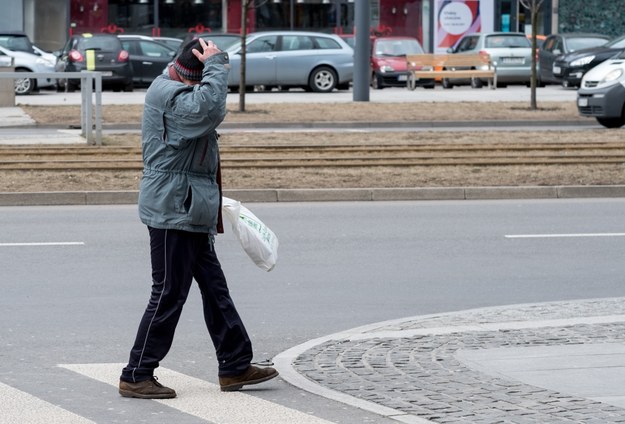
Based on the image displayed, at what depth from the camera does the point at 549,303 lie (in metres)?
8.84

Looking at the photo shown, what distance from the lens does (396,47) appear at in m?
37.3

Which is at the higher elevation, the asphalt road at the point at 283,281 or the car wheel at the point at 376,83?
the car wheel at the point at 376,83

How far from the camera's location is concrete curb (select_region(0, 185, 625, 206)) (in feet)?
47.7

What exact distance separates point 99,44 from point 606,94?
15456 millimetres

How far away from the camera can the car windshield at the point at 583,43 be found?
36031mm

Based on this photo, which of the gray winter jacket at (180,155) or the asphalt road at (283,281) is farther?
the asphalt road at (283,281)

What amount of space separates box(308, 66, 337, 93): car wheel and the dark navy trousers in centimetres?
2750

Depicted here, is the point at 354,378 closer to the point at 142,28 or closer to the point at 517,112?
the point at 517,112

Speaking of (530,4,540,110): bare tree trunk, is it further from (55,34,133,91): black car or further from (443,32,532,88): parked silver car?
(55,34,133,91): black car

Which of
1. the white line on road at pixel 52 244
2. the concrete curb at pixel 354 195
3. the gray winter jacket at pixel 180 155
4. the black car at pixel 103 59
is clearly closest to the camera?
the gray winter jacket at pixel 180 155

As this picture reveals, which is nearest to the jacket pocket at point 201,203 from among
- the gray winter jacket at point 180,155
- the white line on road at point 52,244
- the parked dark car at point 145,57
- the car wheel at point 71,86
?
the gray winter jacket at point 180,155

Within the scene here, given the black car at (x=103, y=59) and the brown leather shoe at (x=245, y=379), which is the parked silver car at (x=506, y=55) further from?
the brown leather shoe at (x=245, y=379)

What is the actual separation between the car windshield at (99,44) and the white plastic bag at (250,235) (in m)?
27.8

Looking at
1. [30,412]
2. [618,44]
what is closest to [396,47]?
[618,44]
